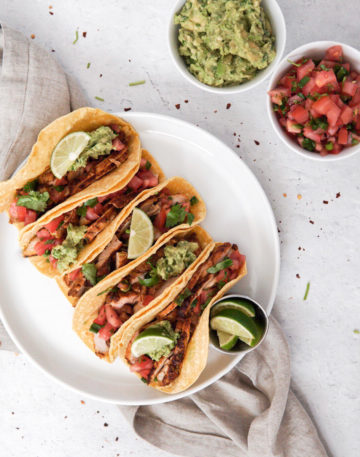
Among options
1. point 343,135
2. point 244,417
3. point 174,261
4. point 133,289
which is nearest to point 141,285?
point 133,289

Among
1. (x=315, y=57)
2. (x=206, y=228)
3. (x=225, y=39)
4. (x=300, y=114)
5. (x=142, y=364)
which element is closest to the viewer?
(x=225, y=39)

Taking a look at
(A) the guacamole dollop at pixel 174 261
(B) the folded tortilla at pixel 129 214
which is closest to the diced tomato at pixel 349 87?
(B) the folded tortilla at pixel 129 214

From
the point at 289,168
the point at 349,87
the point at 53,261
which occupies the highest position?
the point at 349,87

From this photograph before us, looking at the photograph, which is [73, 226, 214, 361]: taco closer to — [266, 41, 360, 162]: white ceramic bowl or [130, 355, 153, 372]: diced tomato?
[130, 355, 153, 372]: diced tomato

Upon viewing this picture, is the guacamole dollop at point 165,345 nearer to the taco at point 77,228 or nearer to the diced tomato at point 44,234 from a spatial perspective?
the taco at point 77,228

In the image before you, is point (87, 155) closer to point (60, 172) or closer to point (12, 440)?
point (60, 172)

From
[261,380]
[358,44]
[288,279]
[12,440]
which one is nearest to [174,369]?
[261,380]

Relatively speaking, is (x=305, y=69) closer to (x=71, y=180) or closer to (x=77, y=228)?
(x=71, y=180)
